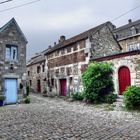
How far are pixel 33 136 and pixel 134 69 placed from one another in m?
10.3

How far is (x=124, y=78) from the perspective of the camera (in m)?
15.5

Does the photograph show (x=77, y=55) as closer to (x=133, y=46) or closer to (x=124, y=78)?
(x=124, y=78)

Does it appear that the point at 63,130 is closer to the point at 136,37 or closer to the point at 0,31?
the point at 0,31

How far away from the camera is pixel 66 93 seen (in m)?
23.0

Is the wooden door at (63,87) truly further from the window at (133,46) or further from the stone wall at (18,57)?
the window at (133,46)

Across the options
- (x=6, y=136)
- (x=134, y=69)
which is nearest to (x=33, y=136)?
(x=6, y=136)

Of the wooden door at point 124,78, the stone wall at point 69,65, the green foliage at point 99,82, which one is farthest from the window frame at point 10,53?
the wooden door at point 124,78

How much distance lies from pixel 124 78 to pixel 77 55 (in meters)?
7.15

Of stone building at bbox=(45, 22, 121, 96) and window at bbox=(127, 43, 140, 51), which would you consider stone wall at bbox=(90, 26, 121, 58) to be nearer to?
stone building at bbox=(45, 22, 121, 96)

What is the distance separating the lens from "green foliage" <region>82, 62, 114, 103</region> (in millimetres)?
15885

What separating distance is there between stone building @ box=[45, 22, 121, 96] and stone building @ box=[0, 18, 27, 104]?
235 inches

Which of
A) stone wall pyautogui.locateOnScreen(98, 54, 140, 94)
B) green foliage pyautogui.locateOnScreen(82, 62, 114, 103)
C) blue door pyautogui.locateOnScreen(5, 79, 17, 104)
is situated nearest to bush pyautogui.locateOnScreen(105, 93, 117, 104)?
green foliage pyautogui.locateOnScreen(82, 62, 114, 103)

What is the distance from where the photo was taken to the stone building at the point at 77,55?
20141 mm

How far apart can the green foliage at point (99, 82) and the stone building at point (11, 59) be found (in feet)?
A: 19.4
